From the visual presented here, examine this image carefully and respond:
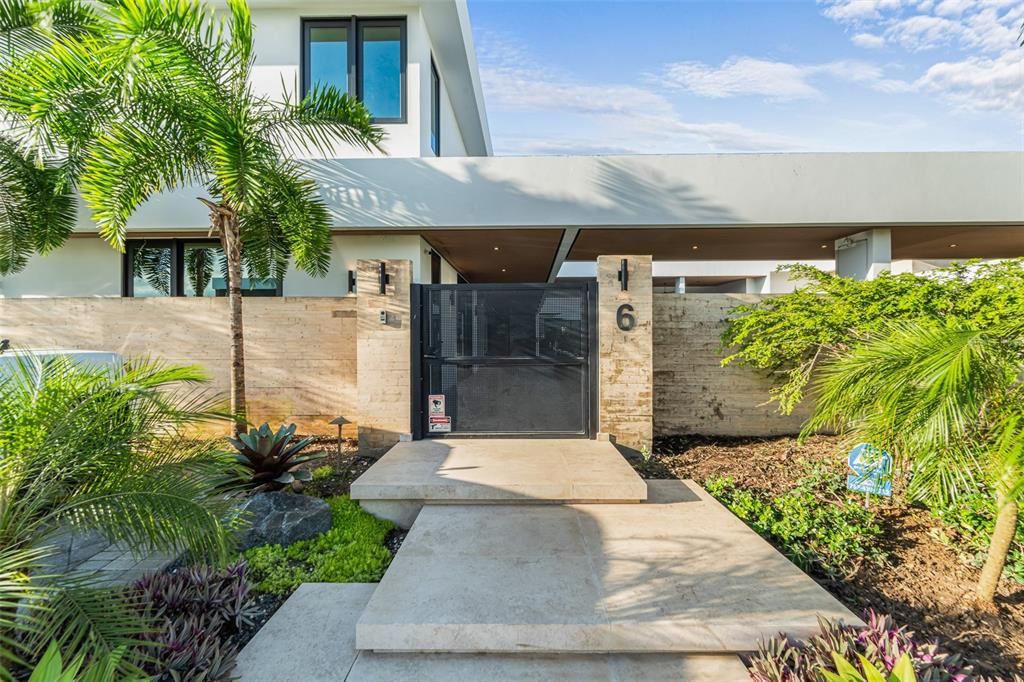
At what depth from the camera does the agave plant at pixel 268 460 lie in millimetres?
4098

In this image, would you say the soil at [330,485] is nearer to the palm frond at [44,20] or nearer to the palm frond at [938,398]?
the palm frond at [938,398]

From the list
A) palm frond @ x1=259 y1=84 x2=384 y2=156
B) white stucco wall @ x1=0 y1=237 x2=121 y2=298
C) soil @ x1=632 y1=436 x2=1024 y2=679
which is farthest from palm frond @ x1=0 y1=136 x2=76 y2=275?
soil @ x1=632 y1=436 x2=1024 y2=679

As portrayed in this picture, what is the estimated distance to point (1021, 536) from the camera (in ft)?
11.2

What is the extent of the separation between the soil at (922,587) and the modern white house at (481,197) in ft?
13.6

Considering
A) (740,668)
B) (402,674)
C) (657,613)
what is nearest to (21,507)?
(402,674)

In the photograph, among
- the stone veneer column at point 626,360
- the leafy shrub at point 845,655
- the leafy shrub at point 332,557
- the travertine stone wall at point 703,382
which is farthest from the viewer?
the travertine stone wall at point 703,382

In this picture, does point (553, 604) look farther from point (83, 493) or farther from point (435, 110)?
point (435, 110)

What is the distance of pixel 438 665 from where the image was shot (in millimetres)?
2240

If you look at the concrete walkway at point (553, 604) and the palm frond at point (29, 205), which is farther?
the palm frond at point (29, 205)

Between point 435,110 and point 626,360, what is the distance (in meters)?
7.29

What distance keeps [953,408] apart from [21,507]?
14.3ft

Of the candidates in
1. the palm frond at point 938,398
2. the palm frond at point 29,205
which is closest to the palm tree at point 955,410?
the palm frond at point 938,398

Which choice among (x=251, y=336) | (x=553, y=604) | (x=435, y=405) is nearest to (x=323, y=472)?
(x=435, y=405)

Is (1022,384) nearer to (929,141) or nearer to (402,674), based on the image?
(402,674)
